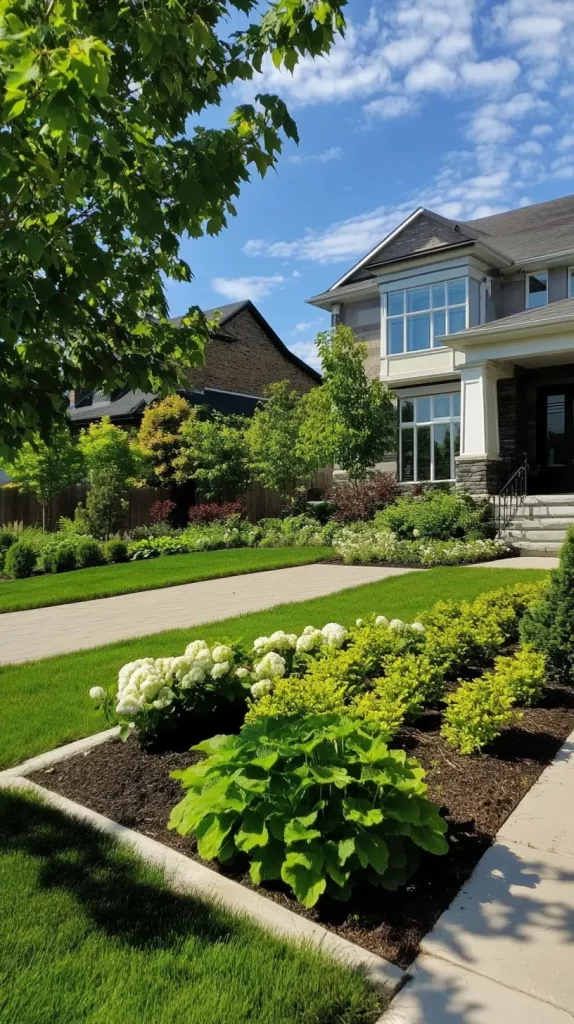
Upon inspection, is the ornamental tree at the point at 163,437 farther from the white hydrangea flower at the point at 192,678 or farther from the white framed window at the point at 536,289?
the white hydrangea flower at the point at 192,678

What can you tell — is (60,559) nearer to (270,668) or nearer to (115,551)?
(115,551)

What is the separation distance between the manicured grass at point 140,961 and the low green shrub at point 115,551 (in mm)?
11744

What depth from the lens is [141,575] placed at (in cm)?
1132

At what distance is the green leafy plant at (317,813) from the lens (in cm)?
217

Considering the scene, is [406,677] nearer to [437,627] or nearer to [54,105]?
[437,627]

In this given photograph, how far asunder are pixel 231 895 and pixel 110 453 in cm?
1682

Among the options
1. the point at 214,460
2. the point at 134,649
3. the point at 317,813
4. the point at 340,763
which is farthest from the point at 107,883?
the point at 214,460

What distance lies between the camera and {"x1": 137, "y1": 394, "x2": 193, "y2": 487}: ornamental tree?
20.1 meters

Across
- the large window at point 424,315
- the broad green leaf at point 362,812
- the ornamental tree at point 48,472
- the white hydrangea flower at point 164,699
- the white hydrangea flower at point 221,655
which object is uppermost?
the large window at point 424,315

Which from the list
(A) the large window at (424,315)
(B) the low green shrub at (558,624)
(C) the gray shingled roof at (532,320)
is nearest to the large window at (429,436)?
(A) the large window at (424,315)

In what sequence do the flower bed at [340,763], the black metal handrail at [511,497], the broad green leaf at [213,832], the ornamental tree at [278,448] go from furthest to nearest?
the ornamental tree at [278,448] → the black metal handrail at [511,497] → the broad green leaf at [213,832] → the flower bed at [340,763]

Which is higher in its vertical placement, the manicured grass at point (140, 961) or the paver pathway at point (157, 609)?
the manicured grass at point (140, 961)

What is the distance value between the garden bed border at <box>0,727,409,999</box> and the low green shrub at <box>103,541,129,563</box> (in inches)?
429

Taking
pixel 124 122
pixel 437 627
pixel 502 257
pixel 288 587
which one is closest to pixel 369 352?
pixel 502 257
